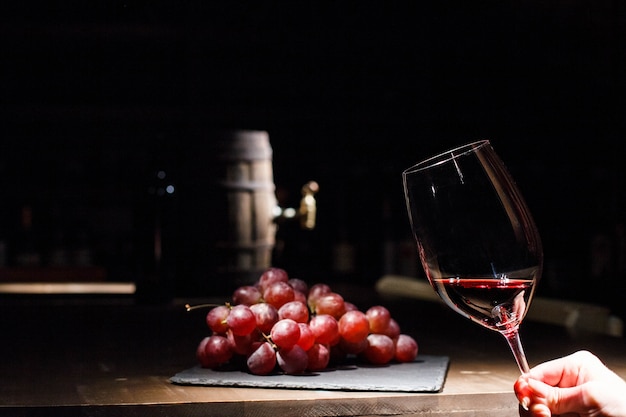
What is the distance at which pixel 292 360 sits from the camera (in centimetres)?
110

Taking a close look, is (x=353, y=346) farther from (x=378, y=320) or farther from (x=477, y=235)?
(x=477, y=235)

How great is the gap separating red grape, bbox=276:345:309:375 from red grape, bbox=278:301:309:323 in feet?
0.15

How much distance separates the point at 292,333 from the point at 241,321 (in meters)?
0.07

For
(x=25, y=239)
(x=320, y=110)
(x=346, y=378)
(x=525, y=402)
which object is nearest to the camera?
(x=525, y=402)

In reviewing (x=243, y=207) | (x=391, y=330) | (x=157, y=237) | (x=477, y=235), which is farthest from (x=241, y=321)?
(x=243, y=207)

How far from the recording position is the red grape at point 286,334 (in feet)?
3.54

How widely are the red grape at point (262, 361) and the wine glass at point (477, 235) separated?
0.36 metres

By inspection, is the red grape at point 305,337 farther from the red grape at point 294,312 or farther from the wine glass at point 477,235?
the wine glass at point 477,235

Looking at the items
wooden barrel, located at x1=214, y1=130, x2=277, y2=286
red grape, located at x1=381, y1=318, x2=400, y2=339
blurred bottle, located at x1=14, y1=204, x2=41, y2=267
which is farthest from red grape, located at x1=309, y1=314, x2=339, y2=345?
blurred bottle, located at x1=14, y1=204, x2=41, y2=267

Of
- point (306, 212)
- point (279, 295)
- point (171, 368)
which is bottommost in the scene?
point (171, 368)

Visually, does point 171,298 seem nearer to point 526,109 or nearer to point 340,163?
point 526,109

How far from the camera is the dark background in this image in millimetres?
3295

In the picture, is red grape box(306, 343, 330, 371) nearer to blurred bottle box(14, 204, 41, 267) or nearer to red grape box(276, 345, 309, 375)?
red grape box(276, 345, 309, 375)

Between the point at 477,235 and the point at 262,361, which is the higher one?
the point at 477,235
